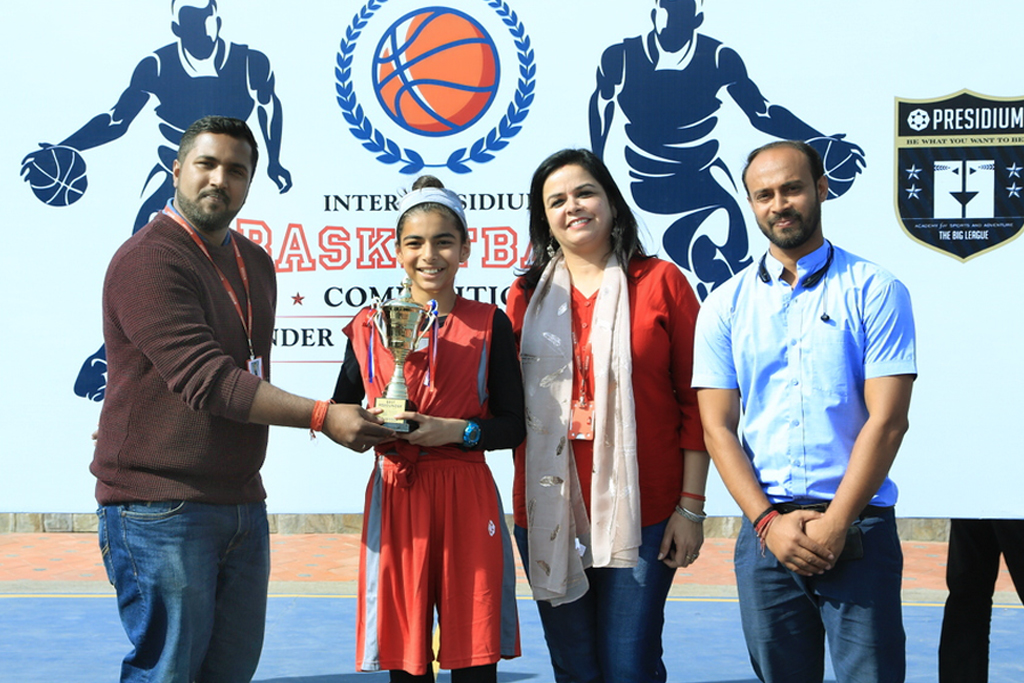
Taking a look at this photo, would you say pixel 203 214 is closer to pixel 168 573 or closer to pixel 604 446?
pixel 168 573

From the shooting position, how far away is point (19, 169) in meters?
3.82

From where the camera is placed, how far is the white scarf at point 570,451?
7.38ft

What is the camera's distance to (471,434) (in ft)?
7.19

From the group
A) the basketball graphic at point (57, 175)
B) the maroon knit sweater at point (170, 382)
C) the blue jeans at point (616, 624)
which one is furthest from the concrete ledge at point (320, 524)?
the maroon knit sweater at point (170, 382)

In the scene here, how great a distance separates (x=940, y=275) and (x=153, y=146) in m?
3.35

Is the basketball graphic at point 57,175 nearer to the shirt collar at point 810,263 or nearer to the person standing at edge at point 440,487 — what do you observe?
the person standing at edge at point 440,487

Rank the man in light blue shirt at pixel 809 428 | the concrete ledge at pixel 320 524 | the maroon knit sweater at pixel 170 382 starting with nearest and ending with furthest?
the man in light blue shirt at pixel 809 428 → the maroon knit sweater at pixel 170 382 → the concrete ledge at pixel 320 524

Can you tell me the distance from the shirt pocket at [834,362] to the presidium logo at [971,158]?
2.11m

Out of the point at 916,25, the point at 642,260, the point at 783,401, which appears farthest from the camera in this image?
the point at 916,25

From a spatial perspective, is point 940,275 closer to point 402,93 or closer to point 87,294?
point 402,93

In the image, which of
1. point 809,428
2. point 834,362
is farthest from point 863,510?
point 834,362

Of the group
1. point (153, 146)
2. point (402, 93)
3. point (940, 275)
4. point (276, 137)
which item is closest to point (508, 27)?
point (402, 93)

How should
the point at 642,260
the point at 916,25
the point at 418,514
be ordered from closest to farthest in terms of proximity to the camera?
1. the point at 418,514
2. the point at 642,260
3. the point at 916,25

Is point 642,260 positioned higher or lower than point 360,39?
lower
